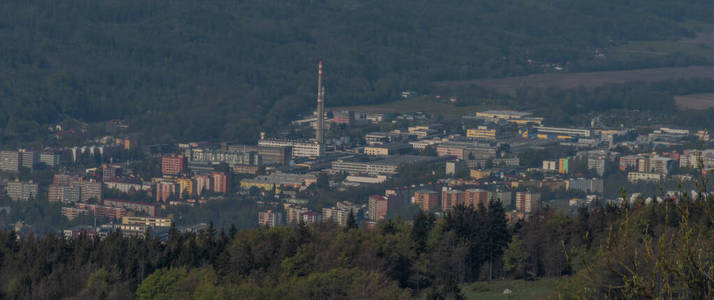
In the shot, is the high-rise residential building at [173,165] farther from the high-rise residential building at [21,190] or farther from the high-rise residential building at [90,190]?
the high-rise residential building at [21,190]

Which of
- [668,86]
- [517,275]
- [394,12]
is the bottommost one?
[517,275]


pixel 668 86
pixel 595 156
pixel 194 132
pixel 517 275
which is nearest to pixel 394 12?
pixel 668 86

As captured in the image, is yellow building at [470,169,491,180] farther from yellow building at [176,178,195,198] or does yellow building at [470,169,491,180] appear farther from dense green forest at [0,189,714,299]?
dense green forest at [0,189,714,299]

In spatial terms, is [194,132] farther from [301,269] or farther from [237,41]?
[301,269]

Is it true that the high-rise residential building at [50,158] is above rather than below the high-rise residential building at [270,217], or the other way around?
above

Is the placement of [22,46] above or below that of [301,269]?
above

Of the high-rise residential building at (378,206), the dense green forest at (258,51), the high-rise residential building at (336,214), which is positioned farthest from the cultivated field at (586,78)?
the high-rise residential building at (336,214)

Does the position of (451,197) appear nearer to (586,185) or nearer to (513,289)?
(586,185)
